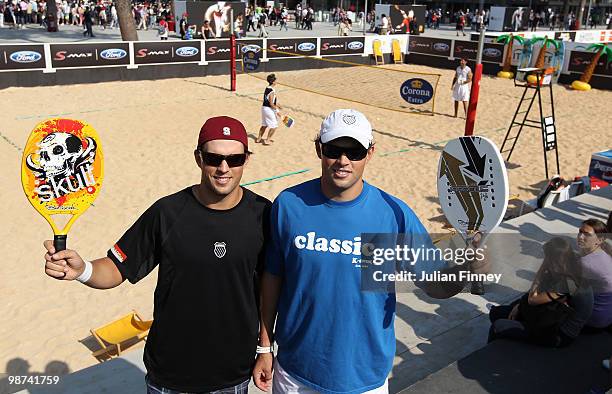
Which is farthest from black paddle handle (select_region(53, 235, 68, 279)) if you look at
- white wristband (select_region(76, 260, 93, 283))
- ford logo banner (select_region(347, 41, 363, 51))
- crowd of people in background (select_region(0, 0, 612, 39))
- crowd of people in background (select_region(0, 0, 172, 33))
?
crowd of people in background (select_region(0, 0, 172, 33))

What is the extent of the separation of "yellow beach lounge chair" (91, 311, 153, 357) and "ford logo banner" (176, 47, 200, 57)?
15.8 meters

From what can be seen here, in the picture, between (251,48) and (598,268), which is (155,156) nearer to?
(598,268)

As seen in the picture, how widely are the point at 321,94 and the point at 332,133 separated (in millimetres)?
16075

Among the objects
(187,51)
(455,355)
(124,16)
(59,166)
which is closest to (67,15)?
(124,16)

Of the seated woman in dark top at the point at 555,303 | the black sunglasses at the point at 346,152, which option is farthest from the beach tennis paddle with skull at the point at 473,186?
the seated woman in dark top at the point at 555,303

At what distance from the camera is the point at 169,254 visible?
255cm

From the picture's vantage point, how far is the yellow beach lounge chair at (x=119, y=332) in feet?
17.4

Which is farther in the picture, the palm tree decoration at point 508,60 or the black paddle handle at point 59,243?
the palm tree decoration at point 508,60

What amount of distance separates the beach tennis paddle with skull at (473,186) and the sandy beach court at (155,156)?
3884 mm

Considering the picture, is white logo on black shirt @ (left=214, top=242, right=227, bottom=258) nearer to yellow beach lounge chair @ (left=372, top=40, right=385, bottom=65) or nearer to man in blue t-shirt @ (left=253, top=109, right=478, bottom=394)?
man in blue t-shirt @ (left=253, top=109, right=478, bottom=394)

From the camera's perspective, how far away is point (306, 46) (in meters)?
22.6

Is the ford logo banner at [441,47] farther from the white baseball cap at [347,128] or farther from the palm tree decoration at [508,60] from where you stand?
the white baseball cap at [347,128]

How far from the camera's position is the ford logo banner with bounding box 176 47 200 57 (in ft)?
65.5

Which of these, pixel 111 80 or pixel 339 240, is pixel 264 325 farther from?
pixel 111 80
